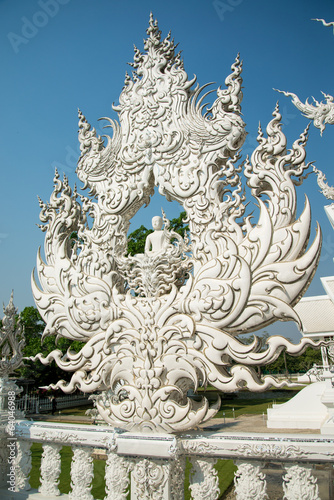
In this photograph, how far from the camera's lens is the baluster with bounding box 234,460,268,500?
3.21 meters

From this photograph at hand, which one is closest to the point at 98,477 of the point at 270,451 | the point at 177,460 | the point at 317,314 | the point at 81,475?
the point at 81,475

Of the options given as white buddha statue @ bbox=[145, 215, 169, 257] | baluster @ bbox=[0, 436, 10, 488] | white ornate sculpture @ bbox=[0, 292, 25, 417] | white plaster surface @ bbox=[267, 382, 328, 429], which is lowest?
white plaster surface @ bbox=[267, 382, 328, 429]

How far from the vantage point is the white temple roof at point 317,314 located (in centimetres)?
1602

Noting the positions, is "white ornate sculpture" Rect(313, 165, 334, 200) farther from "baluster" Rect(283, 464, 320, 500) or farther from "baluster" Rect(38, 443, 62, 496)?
"baluster" Rect(38, 443, 62, 496)

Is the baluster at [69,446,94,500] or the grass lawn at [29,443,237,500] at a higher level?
the baluster at [69,446,94,500]

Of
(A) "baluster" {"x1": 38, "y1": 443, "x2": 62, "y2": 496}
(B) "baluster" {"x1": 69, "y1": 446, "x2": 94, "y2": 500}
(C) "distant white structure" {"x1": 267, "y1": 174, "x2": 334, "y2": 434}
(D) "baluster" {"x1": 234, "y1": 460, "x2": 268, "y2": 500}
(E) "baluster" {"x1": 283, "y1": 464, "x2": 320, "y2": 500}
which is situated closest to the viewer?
(E) "baluster" {"x1": 283, "y1": 464, "x2": 320, "y2": 500}

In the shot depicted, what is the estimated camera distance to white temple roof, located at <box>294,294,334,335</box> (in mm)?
A: 16016

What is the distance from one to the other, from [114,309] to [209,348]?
1.23m

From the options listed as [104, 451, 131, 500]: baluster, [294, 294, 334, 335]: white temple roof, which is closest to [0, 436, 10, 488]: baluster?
[104, 451, 131, 500]: baluster

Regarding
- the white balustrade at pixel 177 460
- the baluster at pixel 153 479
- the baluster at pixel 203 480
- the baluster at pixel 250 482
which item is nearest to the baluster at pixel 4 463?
the white balustrade at pixel 177 460

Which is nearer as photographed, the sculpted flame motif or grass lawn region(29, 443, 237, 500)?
the sculpted flame motif

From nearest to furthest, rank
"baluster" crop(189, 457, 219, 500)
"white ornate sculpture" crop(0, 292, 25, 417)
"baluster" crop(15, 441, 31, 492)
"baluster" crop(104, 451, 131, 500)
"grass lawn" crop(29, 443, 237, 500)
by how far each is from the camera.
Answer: "baluster" crop(189, 457, 219, 500) → "baluster" crop(104, 451, 131, 500) → "baluster" crop(15, 441, 31, 492) → "white ornate sculpture" crop(0, 292, 25, 417) → "grass lawn" crop(29, 443, 237, 500)

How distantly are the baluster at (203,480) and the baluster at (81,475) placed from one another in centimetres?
112

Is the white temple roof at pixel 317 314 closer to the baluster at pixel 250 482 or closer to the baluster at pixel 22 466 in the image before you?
the baluster at pixel 250 482
